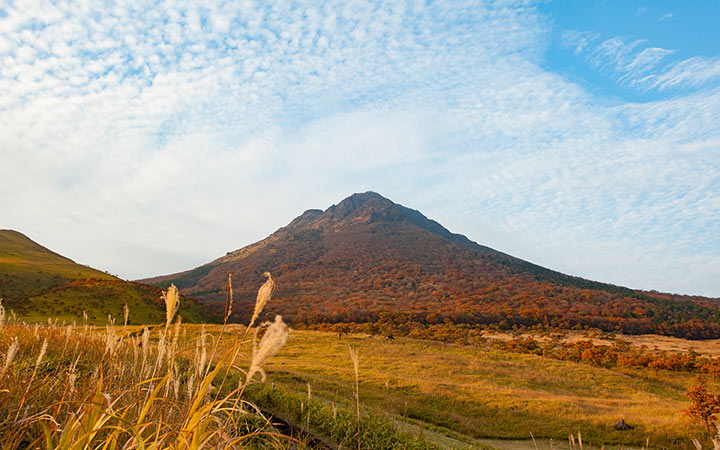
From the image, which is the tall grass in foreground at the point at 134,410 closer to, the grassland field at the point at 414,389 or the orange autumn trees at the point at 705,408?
the grassland field at the point at 414,389

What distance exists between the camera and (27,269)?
4750cm

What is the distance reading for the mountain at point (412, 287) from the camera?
52.0 m

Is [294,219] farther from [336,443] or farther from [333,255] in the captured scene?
[336,443]

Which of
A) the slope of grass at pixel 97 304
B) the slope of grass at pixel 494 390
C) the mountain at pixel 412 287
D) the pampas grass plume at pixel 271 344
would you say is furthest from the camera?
the mountain at pixel 412 287

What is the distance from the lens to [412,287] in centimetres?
7550

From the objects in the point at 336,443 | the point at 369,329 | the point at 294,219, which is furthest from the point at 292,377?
the point at 294,219

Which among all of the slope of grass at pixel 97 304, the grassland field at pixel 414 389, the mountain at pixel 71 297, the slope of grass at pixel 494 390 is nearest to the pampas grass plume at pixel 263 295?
the grassland field at pixel 414 389

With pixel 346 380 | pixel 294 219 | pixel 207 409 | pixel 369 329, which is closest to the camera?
pixel 207 409

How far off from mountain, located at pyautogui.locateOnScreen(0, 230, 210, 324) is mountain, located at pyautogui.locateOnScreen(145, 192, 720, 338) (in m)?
9.26

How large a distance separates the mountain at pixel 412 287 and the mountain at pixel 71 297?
9263 mm

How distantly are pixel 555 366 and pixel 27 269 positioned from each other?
186 feet

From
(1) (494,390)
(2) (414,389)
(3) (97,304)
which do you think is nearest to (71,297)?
(3) (97,304)

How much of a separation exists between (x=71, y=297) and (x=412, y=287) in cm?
5363

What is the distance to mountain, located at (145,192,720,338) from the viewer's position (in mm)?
52000
